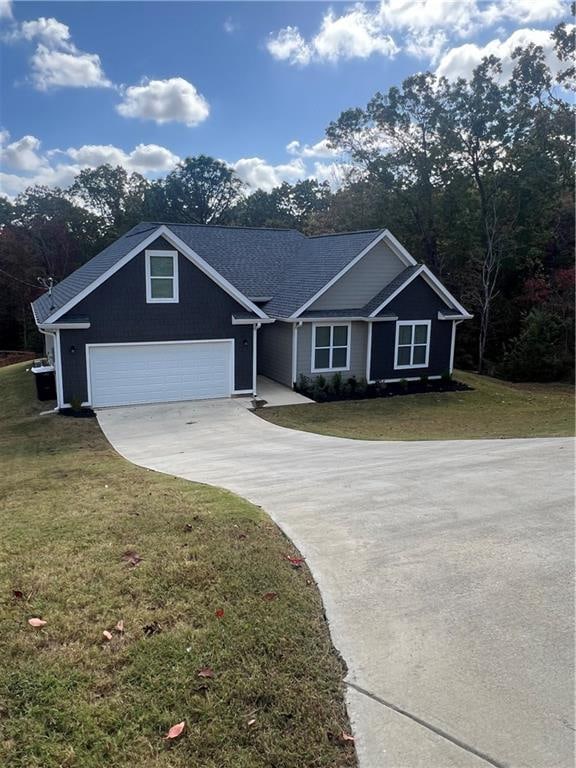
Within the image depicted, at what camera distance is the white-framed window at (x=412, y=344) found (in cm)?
2112

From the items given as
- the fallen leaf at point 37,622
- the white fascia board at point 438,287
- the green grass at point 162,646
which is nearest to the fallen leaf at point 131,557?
the green grass at point 162,646

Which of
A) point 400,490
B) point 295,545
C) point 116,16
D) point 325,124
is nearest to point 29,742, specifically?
point 295,545

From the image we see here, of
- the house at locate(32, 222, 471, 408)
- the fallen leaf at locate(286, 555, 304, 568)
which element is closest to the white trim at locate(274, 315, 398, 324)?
the house at locate(32, 222, 471, 408)

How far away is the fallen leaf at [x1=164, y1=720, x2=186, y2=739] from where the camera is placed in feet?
10.7

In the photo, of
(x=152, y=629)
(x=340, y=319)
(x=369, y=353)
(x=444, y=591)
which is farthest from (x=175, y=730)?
(x=369, y=353)

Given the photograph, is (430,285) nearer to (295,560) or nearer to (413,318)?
(413,318)

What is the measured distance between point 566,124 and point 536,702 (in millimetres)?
30226

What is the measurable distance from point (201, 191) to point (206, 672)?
54.5 metres

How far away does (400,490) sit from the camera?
7758mm

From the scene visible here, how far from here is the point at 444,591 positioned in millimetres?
4852

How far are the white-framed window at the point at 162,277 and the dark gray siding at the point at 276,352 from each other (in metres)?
4.61

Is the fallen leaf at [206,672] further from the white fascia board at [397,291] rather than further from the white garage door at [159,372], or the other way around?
the white fascia board at [397,291]

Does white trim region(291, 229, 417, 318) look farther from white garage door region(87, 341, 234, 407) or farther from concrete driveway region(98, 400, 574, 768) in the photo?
concrete driveway region(98, 400, 574, 768)

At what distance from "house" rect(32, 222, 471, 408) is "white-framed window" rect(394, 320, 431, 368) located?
1.6 inches
